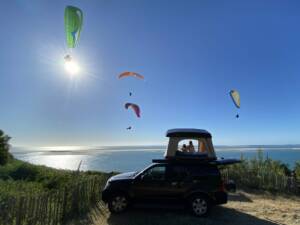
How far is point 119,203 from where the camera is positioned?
9.35 meters

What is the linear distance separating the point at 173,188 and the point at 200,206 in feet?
3.22

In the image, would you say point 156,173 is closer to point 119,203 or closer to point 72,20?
point 119,203

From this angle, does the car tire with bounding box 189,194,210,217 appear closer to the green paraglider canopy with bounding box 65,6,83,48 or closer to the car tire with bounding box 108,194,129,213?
Result: the car tire with bounding box 108,194,129,213

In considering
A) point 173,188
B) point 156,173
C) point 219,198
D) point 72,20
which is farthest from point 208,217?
point 72,20

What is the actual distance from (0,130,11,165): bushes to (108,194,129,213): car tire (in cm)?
2026

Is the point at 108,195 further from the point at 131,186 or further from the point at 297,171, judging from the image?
the point at 297,171

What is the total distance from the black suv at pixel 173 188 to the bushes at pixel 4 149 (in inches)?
794

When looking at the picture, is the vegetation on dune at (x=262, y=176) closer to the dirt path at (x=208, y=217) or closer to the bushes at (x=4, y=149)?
the dirt path at (x=208, y=217)

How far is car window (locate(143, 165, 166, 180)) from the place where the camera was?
370 inches

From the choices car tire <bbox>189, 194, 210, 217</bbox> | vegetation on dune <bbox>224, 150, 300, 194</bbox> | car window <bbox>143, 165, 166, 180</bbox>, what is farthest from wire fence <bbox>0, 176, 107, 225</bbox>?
vegetation on dune <bbox>224, 150, 300, 194</bbox>

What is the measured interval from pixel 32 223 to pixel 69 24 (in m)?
6.54

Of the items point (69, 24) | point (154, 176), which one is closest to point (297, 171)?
point (154, 176)

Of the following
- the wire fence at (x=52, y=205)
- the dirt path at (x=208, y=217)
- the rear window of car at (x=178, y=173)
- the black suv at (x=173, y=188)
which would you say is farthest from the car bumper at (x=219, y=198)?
the wire fence at (x=52, y=205)

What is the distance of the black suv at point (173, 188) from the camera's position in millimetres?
9195
